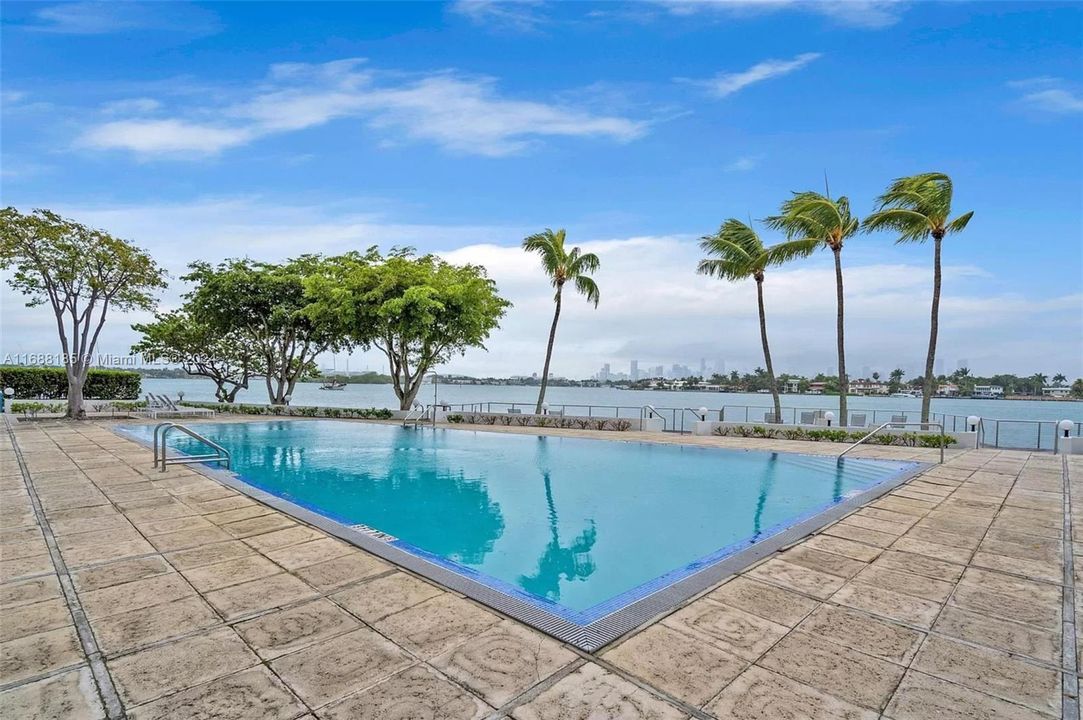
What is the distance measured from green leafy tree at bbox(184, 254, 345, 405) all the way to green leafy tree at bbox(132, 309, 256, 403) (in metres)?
1.53

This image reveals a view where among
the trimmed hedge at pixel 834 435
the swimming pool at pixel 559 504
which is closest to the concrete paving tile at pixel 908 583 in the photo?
the swimming pool at pixel 559 504

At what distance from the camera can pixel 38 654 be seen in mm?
2852

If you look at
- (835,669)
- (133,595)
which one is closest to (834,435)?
(835,669)

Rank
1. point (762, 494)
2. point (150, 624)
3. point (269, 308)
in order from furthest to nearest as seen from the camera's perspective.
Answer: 1. point (269, 308)
2. point (762, 494)
3. point (150, 624)

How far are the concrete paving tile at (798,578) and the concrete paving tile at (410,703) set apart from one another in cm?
263

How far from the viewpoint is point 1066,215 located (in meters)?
14.5

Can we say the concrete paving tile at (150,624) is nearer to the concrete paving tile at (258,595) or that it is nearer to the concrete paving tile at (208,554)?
the concrete paving tile at (258,595)

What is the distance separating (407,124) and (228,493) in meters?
10.5

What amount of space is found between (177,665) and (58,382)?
27395 millimetres

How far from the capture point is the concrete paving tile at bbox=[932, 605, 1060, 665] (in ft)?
10.0

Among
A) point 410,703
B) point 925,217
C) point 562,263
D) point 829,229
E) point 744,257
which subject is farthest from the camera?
point 562,263

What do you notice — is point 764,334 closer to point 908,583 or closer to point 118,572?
point 908,583

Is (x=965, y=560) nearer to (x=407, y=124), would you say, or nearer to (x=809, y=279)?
(x=407, y=124)

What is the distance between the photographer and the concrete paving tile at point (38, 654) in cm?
268
